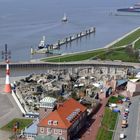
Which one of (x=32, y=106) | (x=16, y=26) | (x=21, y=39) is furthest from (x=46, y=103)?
(x=16, y=26)

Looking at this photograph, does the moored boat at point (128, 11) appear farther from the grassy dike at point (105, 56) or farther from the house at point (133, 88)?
the house at point (133, 88)

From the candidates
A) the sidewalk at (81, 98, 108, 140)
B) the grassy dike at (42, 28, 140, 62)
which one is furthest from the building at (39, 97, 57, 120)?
the grassy dike at (42, 28, 140, 62)

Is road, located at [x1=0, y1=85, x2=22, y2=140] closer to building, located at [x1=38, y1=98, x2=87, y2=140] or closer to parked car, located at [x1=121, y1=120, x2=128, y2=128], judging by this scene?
building, located at [x1=38, y1=98, x2=87, y2=140]

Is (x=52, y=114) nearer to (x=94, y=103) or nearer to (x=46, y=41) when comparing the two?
(x=94, y=103)

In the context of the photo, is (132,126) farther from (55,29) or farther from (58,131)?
(55,29)

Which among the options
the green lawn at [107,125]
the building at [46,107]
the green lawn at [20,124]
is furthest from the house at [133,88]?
the building at [46,107]

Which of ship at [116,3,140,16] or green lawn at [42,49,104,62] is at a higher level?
ship at [116,3,140,16]

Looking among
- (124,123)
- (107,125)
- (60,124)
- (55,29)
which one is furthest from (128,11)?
(60,124)

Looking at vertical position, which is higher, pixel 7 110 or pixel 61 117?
pixel 61 117
